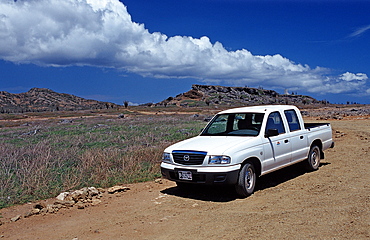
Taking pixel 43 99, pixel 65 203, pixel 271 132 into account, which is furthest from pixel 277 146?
pixel 43 99

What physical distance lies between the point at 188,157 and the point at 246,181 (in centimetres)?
127

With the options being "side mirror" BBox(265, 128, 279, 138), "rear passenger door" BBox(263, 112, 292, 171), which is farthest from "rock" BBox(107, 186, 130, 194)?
"side mirror" BBox(265, 128, 279, 138)

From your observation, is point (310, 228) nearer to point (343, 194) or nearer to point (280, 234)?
point (280, 234)

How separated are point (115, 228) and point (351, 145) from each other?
38.7 ft

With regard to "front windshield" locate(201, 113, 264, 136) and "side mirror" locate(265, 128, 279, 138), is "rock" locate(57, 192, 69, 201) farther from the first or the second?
"side mirror" locate(265, 128, 279, 138)

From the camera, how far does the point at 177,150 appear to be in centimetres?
773

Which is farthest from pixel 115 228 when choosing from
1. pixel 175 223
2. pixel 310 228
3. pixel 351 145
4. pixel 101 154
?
pixel 351 145

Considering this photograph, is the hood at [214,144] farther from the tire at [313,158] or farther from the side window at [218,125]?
the tire at [313,158]

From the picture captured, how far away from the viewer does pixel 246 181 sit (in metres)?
7.43

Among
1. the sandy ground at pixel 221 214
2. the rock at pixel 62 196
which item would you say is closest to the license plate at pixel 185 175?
the sandy ground at pixel 221 214

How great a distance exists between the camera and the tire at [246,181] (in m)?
7.23

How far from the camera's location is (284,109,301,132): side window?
9.17 metres

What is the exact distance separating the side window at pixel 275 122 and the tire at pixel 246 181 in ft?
4.39

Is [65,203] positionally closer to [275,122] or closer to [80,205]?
[80,205]
